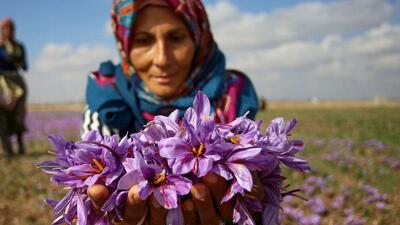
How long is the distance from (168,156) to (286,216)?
3147 mm

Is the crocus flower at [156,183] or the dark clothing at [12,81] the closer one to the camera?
the crocus flower at [156,183]

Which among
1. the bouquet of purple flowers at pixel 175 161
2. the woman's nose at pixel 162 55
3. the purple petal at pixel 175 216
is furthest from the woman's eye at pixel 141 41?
the purple petal at pixel 175 216

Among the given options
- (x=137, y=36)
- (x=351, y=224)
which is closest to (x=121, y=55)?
(x=137, y=36)

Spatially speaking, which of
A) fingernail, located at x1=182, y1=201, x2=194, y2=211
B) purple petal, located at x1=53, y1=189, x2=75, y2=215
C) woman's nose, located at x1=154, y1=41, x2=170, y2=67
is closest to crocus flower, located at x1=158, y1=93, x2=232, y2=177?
fingernail, located at x1=182, y1=201, x2=194, y2=211

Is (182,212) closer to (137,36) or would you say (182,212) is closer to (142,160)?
(142,160)

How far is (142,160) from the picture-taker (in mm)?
1115

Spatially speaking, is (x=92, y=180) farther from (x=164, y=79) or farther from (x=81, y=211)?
(x=164, y=79)

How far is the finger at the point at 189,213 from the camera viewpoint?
4.09 ft

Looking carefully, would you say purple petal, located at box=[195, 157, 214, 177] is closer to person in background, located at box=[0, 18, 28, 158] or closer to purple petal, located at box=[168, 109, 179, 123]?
purple petal, located at box=[168, 109, 179, 123]

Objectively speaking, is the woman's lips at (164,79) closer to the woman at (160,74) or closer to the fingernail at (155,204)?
the woman at (160,74)

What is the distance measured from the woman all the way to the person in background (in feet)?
19.6

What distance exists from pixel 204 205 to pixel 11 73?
24.8 feet

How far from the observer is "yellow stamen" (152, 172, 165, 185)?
1153 mm

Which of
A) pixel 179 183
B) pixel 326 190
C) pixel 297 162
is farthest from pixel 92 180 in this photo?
pixel 326 190
